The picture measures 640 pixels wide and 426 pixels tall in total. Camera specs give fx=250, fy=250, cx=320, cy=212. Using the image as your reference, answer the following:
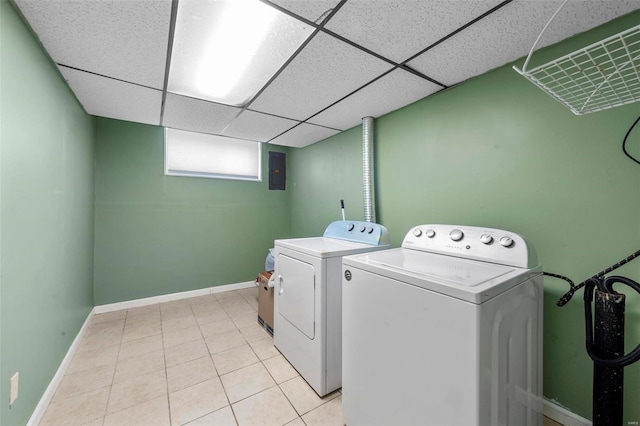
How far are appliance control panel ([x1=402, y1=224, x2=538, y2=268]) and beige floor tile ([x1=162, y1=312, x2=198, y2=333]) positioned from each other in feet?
7.72

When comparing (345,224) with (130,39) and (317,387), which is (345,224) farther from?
(130,39)

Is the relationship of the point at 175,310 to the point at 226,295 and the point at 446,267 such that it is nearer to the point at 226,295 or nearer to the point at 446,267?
the point at 226,295

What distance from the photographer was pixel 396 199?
2.28 metres

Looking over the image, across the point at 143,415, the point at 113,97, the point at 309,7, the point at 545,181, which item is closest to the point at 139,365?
the point at 143,415

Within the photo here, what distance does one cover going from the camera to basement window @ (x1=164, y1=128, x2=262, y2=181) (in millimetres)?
3232

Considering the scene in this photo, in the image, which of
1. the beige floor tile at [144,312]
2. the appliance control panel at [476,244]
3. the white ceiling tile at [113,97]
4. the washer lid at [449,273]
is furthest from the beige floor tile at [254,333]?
the white ceiling tile at [113,97]

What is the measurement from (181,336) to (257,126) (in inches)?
89.7

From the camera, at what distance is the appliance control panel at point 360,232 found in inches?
76.9

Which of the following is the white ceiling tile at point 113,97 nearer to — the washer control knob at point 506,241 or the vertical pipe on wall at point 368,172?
the vertical pipe on wall at point 368,172

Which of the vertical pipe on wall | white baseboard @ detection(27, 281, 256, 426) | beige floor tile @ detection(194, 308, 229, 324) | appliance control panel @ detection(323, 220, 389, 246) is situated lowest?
beige floor tile @ detection(194, 308, 229, 324)

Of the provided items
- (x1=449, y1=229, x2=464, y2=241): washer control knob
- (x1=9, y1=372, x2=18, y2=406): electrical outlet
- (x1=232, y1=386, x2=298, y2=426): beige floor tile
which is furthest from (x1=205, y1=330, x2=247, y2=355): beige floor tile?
(x1=449, y1=229, x2=464, y2=241): washer control knob

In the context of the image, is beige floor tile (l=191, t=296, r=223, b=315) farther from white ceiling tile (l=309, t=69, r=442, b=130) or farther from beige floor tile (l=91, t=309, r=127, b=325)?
white ceiling tile (l=309, t=69, r=442, b=130)

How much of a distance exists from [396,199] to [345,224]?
52 cm

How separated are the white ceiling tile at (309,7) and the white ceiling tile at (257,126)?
1.35 m
